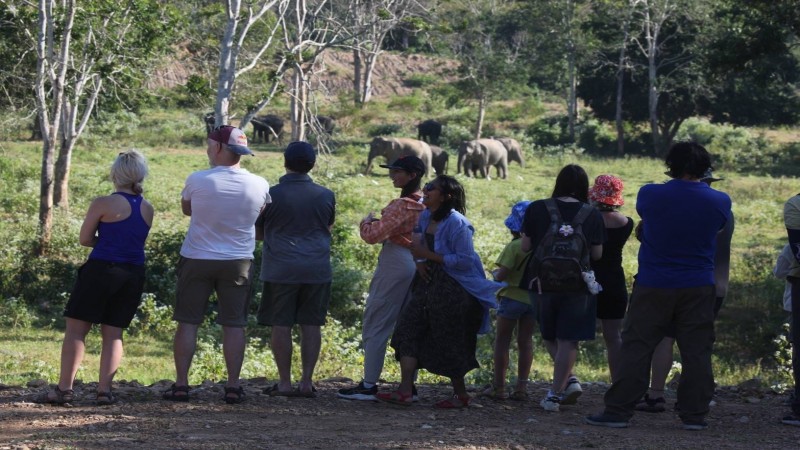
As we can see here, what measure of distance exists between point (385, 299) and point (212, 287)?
109 cm

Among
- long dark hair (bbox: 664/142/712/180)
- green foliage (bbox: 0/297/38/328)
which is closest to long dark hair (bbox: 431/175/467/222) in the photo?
long dark hair (bbox: 664/142/712/180)

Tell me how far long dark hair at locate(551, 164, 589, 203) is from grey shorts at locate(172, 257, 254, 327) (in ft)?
6.29

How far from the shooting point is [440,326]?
6.95 m

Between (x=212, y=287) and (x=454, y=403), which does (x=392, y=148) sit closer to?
(x=454, y=403)

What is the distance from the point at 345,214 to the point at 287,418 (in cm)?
1315

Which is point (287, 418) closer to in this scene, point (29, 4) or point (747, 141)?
point (29, 4)

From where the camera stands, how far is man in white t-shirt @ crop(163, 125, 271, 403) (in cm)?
664

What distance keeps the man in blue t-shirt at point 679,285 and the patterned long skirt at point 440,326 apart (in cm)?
92

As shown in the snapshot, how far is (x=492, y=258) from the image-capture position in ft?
54.2

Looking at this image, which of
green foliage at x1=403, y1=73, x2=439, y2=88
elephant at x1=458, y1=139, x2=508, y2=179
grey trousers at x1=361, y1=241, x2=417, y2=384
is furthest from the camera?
green foliage at x1=403, y1=73, x2=439, y2=88

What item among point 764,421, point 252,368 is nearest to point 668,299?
point 764,421

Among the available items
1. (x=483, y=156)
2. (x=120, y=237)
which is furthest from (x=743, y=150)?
(x=120, y=237)

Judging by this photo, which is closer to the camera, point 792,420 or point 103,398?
point 103,398

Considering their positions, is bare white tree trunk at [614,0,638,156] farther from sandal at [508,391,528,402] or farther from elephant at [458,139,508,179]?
sandal at [508,391,528,402]
